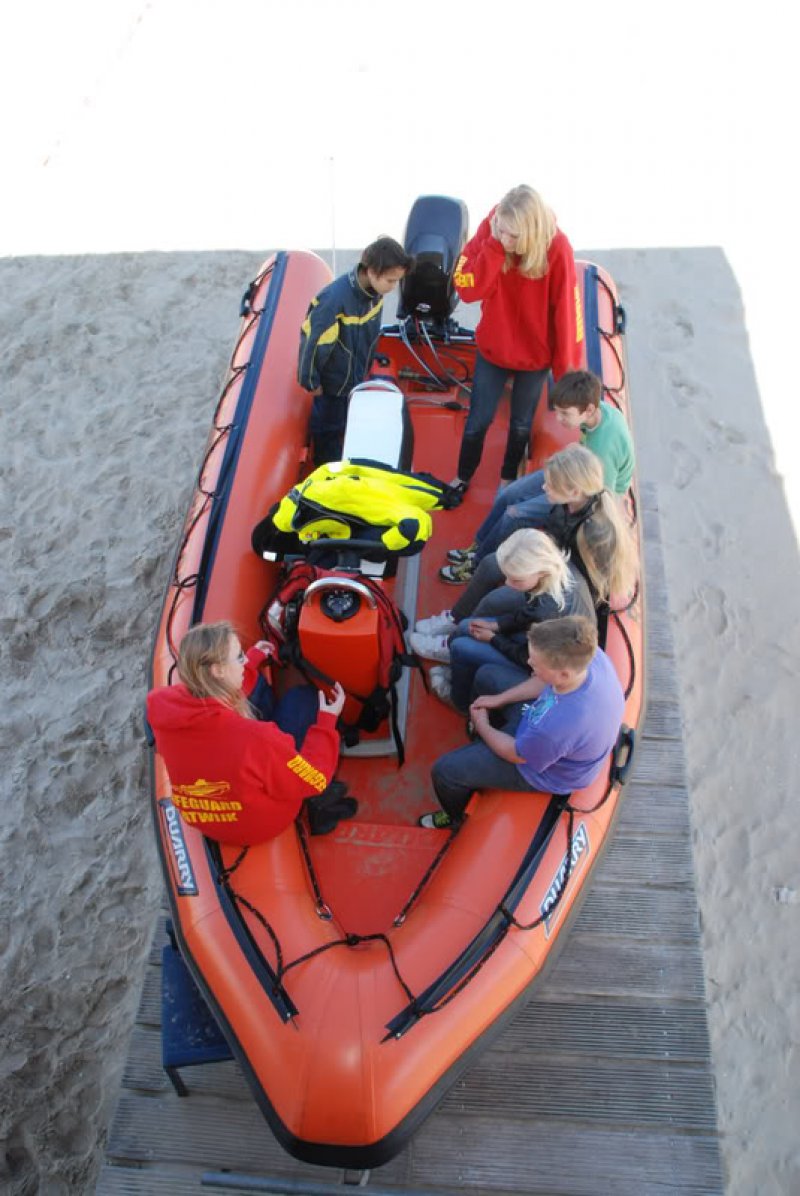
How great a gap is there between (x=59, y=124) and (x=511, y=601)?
248 inches

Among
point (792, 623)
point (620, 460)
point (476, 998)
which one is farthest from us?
point (792, 623)

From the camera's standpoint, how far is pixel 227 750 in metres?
2.13

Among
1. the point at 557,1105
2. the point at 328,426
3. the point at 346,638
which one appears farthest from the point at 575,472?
the point at 557,1105

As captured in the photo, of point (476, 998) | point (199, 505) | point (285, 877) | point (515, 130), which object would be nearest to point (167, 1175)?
point (285, 877)

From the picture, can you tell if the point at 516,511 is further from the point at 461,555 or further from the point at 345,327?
the point at 345,327

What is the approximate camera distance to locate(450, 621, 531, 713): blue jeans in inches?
101

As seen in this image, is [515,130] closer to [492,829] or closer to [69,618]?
[69,618]

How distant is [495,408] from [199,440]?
187cm

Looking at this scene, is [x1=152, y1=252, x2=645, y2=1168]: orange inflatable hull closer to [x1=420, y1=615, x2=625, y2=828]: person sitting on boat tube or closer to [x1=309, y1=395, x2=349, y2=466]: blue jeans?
[x1=420, y1=615, x2=625, y2=828]: person sitting on boat tube

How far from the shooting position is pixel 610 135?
6.66 metres

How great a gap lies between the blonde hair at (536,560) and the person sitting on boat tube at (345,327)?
111cm

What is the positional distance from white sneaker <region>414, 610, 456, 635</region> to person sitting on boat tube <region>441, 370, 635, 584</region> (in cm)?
23

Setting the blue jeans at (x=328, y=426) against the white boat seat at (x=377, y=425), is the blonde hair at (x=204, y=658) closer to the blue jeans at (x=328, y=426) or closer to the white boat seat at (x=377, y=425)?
the white boat seat at (x=377, y=425)

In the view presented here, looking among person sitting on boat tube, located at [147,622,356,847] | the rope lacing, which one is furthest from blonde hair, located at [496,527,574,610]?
the rope lacing
